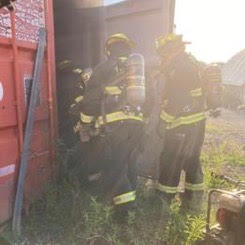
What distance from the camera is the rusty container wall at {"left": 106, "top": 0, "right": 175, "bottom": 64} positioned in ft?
14.9

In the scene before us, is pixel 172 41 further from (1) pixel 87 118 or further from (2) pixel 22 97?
(2) pixel 22 97

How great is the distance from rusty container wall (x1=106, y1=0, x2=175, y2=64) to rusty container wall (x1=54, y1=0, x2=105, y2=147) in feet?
0.69

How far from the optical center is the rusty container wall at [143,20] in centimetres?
455

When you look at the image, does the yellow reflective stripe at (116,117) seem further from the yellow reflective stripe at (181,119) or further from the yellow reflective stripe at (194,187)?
the yellow reflective stripe at (194,187)

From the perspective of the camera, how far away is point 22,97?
139 inches

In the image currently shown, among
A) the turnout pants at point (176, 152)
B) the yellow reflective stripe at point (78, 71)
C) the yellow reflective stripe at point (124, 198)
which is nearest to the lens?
the yellow reflective stripe at point (124, 198)

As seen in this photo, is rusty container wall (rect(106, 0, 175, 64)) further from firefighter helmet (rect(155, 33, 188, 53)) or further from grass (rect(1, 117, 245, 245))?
grass (rect(1, 117, 245, 245))

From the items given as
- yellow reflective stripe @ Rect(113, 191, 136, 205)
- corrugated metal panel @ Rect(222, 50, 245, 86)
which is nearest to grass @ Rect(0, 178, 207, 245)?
yellow reflective stripe @ Rect(113, 191, 136, 205)

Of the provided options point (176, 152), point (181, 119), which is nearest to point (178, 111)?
point (181, 119)

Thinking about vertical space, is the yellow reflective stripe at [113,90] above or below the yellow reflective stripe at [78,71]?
below

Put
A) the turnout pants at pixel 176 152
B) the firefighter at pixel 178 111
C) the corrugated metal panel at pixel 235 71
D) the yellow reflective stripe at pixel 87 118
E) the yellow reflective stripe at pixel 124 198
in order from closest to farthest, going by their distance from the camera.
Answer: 1. the yellow reflective stripe at pixel 124 198
2. the yellow reflective stripe at pixel 87 118
3. the firefighter at pixel 178 111
4. the turnout pants at pixel 176 152
5. the corrugated metal panel at pixel 235 71

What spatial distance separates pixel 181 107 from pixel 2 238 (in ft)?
7.31

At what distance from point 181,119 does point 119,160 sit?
83cm

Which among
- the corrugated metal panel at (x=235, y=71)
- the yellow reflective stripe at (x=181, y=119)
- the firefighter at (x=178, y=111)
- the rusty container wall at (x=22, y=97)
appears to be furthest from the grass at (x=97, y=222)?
the corrugated metal panel at (x=235, y=71)
